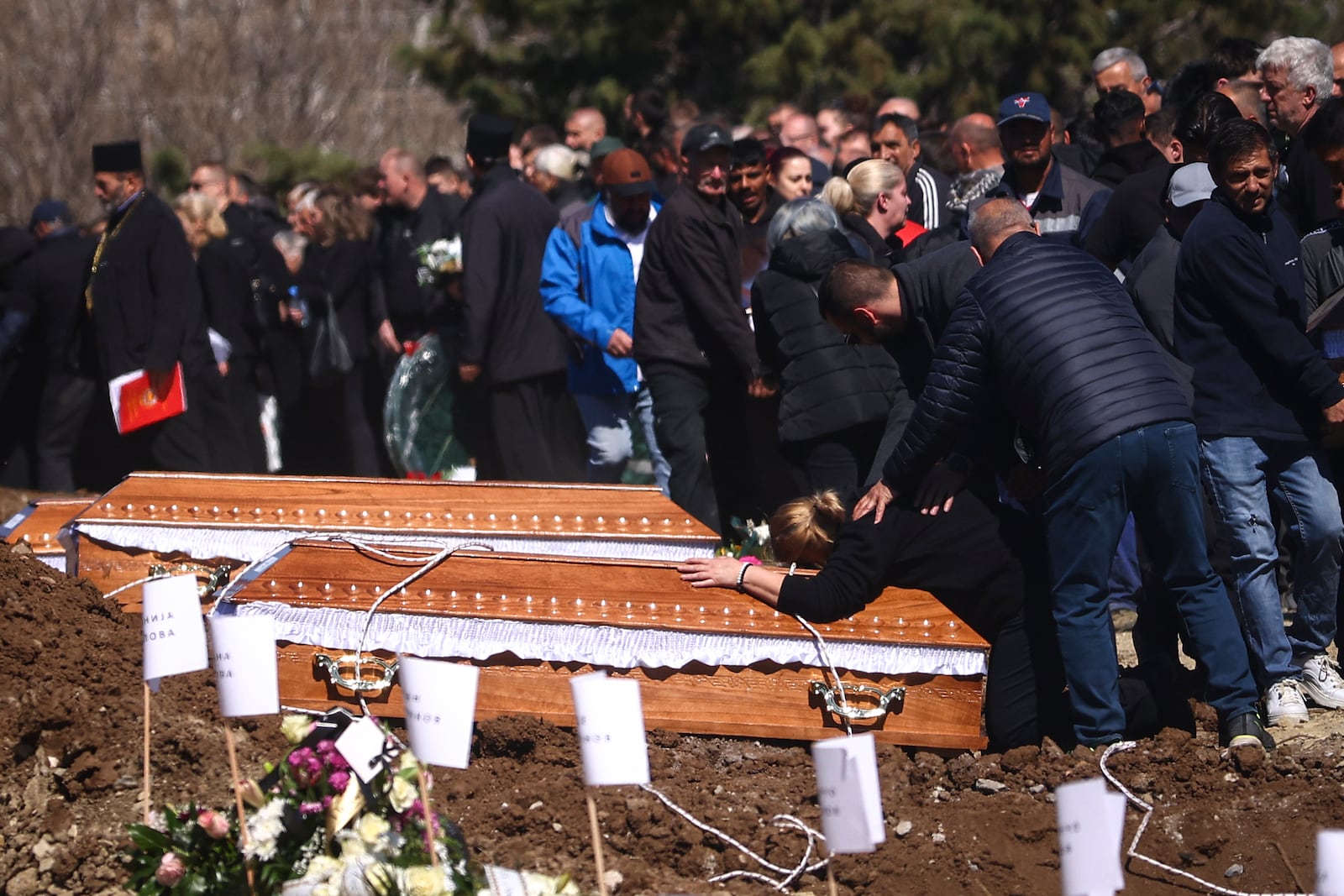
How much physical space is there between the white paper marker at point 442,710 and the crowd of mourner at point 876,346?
1.84m

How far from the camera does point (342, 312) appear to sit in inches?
404

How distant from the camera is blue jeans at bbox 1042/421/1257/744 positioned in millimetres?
5039

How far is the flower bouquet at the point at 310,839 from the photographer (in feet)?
12.5

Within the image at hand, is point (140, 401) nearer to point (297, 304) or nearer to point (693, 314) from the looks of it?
point (297, 304)

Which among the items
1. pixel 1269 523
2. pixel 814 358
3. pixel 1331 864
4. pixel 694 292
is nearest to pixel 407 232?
pixel 694 292

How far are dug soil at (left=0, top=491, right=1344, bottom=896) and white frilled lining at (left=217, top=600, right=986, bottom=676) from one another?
0.86ft

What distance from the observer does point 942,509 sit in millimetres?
5387

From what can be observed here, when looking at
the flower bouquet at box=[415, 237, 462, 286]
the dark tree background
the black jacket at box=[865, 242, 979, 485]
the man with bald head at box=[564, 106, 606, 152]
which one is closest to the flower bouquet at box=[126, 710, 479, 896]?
the black jacket at box=[865, 242, 979, 485]

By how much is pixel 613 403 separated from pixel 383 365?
2371mm

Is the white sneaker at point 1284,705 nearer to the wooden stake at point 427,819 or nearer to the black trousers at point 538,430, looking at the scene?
the wooden stake at point 427,819

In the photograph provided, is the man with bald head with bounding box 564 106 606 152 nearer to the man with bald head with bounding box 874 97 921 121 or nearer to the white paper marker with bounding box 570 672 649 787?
the man with bald head with bounding box 874 97 921 121

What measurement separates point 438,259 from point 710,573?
14.3ft

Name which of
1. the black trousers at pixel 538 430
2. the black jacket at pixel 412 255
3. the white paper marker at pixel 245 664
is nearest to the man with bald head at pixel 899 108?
the black trousers at pixel 538 430

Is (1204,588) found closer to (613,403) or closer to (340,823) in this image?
(340,823)
